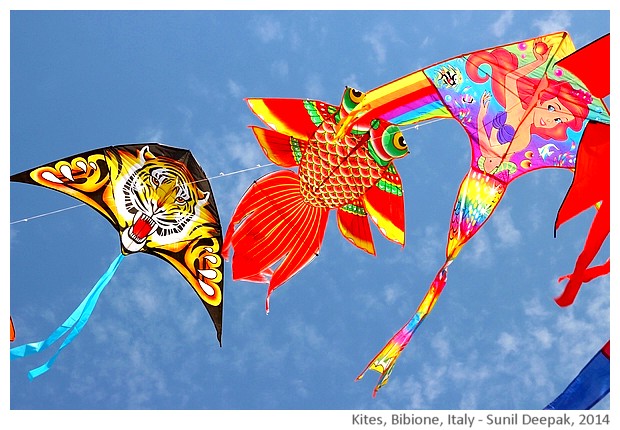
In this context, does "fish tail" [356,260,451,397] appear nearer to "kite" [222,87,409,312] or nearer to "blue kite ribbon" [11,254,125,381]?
"kite" [222,87,409,312]

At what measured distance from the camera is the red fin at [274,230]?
23.7ft

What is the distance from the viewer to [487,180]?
20.6 feet

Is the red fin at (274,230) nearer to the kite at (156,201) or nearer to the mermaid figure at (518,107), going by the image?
the kite at (156,201)

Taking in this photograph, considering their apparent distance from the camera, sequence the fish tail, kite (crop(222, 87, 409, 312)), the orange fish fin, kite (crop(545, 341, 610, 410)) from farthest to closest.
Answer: the orange fish fin
kite (crop(222, 87, 409, 312))
the fish tail
kite (crop(545, 341, 610, 410))

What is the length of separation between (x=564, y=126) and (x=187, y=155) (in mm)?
3290

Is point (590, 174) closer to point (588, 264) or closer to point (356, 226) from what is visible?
point (588, 264)

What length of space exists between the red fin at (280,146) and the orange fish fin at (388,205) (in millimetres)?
728

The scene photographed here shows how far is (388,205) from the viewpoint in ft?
23.1

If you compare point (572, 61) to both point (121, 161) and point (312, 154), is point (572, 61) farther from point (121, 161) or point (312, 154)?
point (121, 161)

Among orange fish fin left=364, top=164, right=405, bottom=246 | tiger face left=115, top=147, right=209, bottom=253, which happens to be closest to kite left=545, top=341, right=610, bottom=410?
orange fish fin left=364, top=164, right=405, bottom=246

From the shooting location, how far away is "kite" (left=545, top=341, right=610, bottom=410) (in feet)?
17.7

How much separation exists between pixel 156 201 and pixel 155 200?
0.01 meters

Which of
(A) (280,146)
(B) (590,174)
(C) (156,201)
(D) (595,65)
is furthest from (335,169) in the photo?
(D) (595,65)

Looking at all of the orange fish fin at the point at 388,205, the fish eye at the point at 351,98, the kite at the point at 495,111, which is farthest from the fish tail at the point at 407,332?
the fish eye at the point at 351,98
